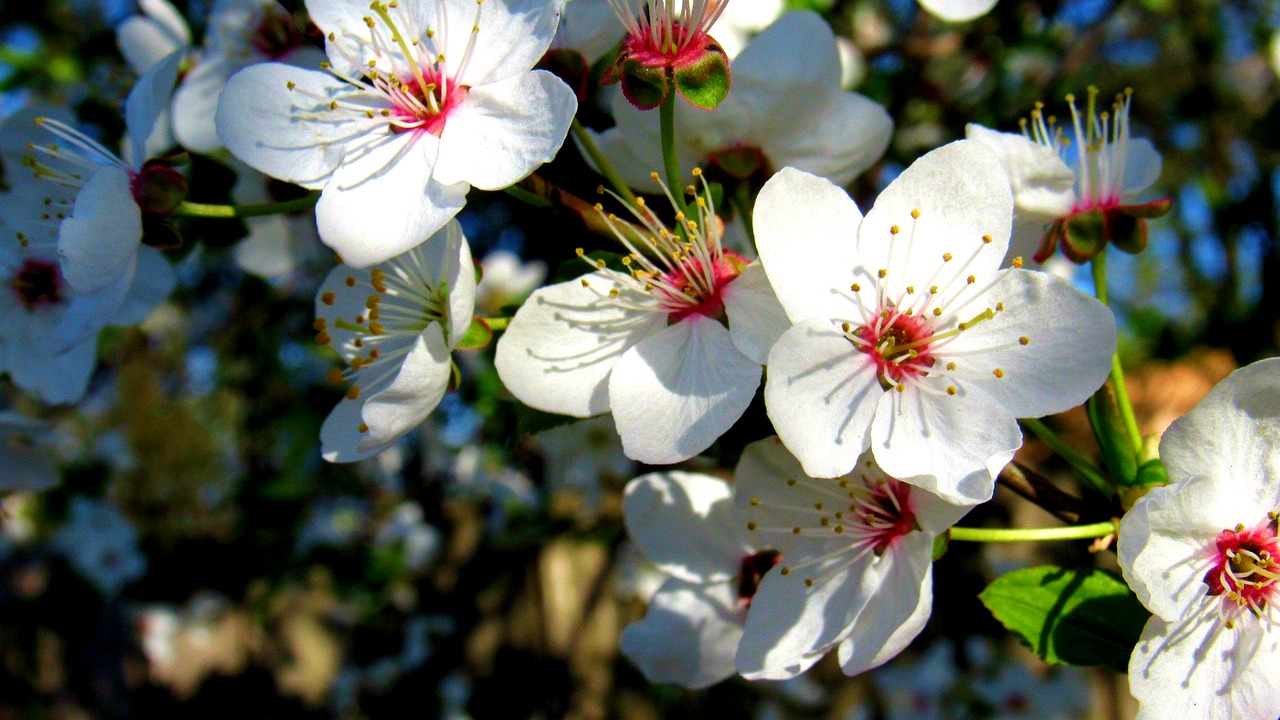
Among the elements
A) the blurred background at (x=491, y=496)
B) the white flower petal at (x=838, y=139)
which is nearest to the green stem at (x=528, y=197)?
the blurred background at (x=491, y=496)

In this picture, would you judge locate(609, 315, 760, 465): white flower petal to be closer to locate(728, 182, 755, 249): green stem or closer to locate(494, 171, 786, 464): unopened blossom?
locate(494, 171, 786, 464): unopened blossom

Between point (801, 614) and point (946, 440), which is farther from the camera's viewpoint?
point (801, 614)

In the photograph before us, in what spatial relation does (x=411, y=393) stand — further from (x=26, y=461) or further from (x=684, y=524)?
(x=26, y=461)

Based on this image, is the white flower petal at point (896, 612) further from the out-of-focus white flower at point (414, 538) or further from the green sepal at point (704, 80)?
the out-of-focus white flower at point (414, 538)

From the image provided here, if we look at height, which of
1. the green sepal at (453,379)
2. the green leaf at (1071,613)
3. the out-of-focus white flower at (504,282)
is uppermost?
the green sepal at (453,379)

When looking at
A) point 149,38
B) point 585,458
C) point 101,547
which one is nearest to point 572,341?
point 149,38

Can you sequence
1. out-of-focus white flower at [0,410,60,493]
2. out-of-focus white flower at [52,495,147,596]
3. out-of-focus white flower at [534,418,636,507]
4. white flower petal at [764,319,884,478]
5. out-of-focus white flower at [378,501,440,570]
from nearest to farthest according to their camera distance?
white flower petal at [764,319,884,478] < out-of-focus white flower at [0,410,60,493] < out-of-focus white flower at [534,418,636,507] < out-of-focus white flower at [52,495,147,596] < out-of-focus white flower at [378,501,440,570]

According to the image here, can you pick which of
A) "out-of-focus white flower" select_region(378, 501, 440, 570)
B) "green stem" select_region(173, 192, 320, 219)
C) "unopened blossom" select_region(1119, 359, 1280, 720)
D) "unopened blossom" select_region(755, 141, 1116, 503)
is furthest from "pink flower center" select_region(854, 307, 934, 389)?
"out-of-focus white flower" select_region(378, 501, 440, 570)
